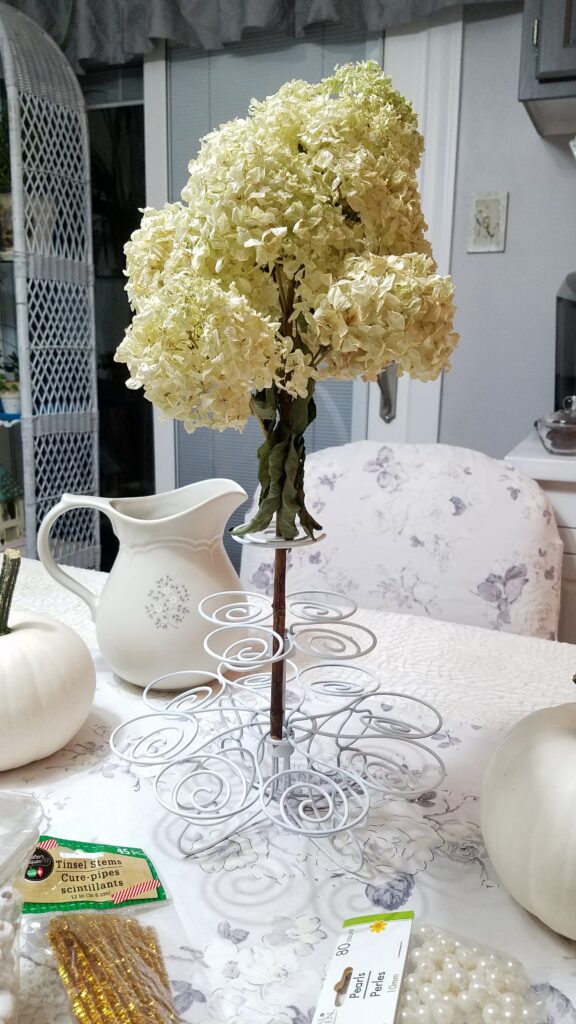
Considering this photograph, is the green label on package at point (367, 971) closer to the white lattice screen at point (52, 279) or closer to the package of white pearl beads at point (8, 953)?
the package of white pearl beads at point (8, 953)

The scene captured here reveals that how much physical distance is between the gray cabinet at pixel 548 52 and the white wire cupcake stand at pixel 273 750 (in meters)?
1.37

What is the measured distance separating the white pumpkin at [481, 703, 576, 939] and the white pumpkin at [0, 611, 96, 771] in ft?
1.16

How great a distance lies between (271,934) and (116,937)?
0.32ft

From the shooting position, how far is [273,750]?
629 mm

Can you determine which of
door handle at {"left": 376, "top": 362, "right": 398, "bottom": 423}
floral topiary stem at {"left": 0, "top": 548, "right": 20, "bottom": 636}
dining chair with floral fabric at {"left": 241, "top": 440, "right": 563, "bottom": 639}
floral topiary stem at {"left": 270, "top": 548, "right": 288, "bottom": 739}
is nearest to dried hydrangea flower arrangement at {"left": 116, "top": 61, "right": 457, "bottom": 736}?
floral topiary stem at {"left": 270, "top": 548, "right": 288, "bottom": 739}

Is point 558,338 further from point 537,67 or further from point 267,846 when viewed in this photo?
point 267,846

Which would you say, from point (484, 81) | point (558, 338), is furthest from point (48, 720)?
point (484, 81)

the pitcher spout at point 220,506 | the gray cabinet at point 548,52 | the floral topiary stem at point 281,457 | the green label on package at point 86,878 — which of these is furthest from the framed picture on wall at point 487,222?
the green label on package at point 86,878

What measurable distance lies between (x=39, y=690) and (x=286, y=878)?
0.83 feet

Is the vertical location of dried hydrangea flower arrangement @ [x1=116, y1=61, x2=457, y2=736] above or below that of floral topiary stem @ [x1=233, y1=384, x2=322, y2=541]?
above

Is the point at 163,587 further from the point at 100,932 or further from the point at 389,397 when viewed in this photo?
the point at 389,397

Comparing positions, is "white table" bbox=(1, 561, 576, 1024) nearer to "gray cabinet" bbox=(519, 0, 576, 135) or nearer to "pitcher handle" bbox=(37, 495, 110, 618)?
"pitcher handle" bbox=(37, 495, 110, 618)

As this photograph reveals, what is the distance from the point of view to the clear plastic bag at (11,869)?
40cm

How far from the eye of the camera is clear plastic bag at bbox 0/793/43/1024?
1.30ft
